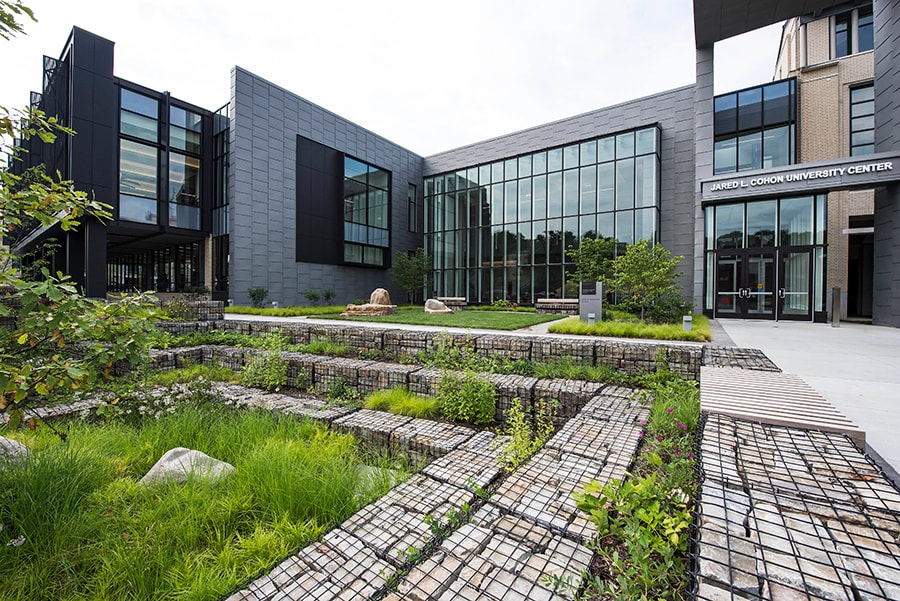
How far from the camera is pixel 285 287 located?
23.5m

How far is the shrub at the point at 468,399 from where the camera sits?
4961mm

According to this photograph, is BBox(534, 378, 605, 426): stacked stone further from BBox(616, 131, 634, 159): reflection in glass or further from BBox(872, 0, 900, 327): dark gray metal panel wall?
BBox(616, 131, 634, 159): reflection in glass

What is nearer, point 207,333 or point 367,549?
point 367,549

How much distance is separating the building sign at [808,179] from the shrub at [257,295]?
22095mm

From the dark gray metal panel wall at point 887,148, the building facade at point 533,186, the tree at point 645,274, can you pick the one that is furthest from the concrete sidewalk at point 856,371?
the building facade at point 533,186

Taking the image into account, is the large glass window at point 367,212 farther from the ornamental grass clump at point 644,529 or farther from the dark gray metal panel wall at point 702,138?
the ornamental grass clump at point 644,529

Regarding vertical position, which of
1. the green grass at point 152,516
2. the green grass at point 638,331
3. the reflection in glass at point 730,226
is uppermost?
the reflection in glass at point 730,226

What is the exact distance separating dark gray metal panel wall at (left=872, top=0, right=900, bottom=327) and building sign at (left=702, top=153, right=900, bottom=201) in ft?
2.75

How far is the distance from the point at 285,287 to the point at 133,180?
29.8 feet

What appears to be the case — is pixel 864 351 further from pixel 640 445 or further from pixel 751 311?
pixel 751 311

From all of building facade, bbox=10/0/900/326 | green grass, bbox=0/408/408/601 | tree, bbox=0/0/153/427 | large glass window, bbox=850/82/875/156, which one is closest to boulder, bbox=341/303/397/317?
building facade, bbox=10/0/900/326

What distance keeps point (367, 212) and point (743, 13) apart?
22681mm

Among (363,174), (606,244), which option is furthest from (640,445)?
(363,174)

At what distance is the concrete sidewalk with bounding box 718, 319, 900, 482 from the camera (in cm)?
336
